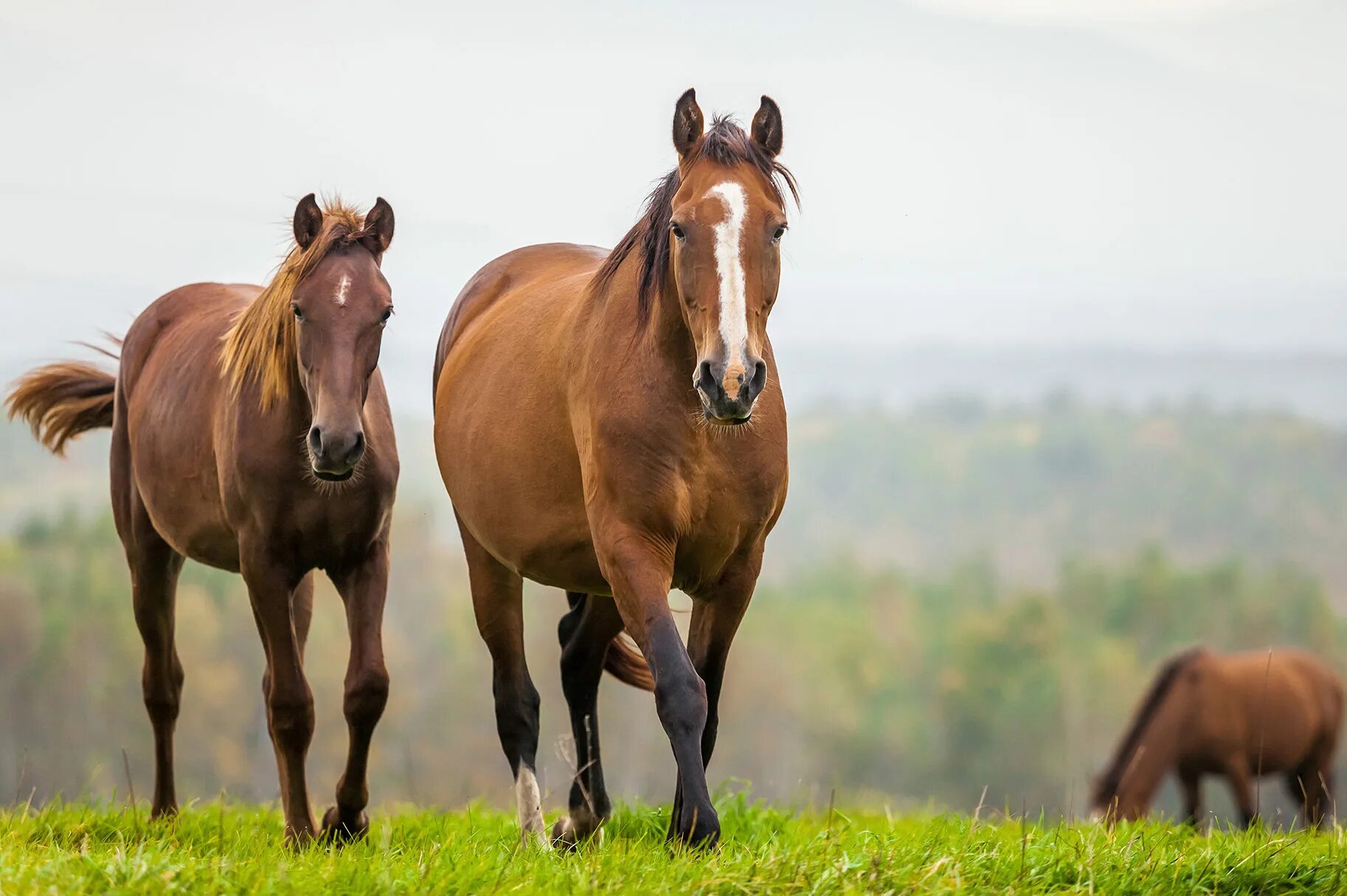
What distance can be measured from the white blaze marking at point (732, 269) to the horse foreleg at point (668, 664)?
842 millimetres

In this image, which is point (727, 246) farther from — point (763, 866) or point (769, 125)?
point (763, 866)

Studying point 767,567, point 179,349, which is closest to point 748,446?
point 179,349

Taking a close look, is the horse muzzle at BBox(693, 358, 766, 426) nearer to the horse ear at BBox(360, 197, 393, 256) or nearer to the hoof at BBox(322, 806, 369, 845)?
the horse ear at BBox(360, 197, 393, 256)

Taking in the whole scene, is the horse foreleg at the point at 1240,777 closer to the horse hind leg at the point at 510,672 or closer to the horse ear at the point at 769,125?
the horse hind leg at the point at 510,672

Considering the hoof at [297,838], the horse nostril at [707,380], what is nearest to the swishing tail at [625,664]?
the hoof at [297,838]

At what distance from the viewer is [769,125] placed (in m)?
5.16

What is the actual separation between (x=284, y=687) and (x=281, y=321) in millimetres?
1590

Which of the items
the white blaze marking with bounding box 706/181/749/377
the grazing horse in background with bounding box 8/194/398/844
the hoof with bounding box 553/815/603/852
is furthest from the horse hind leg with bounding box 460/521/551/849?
the white blaze marking with bounding box 706/181/749/377

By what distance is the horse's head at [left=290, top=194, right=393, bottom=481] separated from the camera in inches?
218

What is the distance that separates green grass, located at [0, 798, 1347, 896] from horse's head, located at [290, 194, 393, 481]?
4.95 feet

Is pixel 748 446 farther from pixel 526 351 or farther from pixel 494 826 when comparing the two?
pixel 494 826

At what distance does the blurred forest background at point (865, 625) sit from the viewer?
46.4 m

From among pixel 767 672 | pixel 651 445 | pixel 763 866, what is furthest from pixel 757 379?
pixel 767 672

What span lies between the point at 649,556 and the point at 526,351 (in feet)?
4.89
